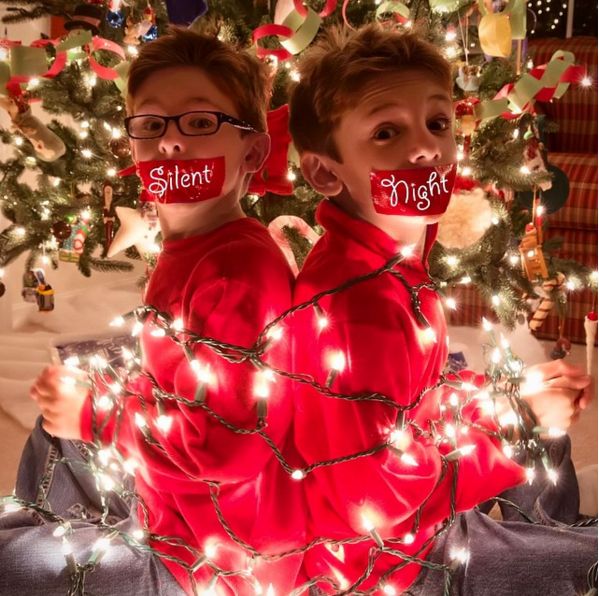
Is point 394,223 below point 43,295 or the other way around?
below

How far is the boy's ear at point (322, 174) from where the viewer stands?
2.99 feet

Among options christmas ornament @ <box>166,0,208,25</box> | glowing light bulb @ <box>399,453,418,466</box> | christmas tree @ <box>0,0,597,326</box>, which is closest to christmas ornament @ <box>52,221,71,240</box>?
christmas tree @ <box>0,0,597,326</box>

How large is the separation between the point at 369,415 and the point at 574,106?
290 centimetres

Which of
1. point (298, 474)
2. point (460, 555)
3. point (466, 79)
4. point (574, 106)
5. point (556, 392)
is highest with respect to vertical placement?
point (574, 106)

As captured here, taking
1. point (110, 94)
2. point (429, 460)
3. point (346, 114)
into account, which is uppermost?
point (110, 94)

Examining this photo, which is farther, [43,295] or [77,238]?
[43,295]

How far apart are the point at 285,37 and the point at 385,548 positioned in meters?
0.77

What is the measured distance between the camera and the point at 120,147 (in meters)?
1.58

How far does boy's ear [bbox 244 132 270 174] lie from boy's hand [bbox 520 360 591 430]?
1.55ft

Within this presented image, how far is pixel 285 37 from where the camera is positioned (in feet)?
3.69

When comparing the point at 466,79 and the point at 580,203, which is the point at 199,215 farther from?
the point at 580,203

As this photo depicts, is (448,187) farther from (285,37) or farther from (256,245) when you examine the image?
(285,37)

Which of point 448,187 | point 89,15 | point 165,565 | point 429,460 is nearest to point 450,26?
point 89,15

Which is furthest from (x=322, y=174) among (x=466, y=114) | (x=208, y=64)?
(x=466, y=114)
